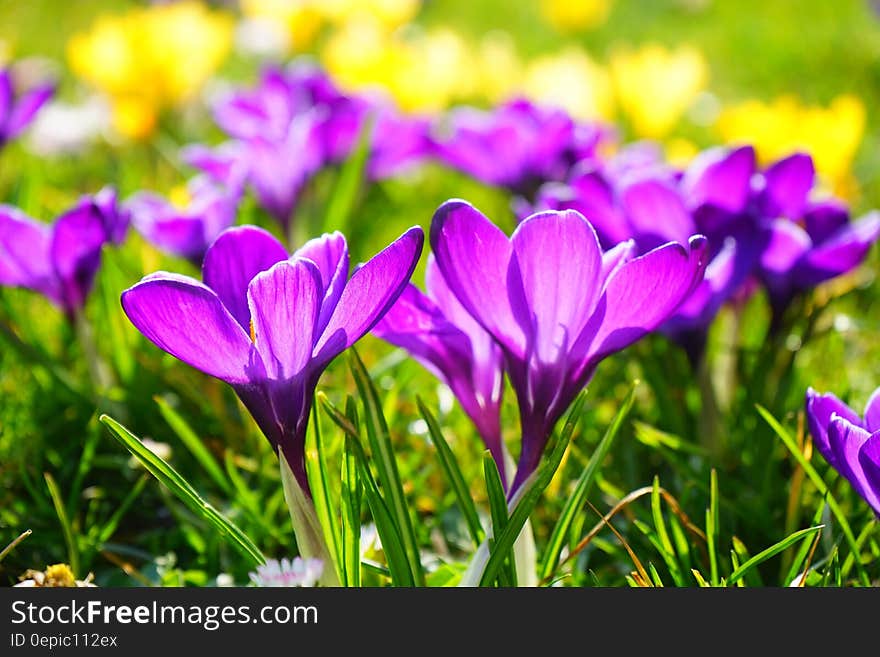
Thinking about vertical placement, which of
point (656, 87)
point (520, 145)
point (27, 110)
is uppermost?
point (656, 87)

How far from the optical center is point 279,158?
1.69 m

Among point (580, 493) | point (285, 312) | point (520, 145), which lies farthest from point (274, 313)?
point (520, 145)

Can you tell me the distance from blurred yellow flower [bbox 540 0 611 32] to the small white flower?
143 inches

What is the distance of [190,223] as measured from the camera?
4.50 feet

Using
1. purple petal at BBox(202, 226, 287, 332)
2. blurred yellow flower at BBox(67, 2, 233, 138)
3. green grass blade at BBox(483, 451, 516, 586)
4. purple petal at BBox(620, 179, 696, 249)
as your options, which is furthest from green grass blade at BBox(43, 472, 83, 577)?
blurred yellow flower at BBox(67, 2, 233, 138)

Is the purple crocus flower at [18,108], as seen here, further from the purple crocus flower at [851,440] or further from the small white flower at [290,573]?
the purple crocus flower at [851,440]

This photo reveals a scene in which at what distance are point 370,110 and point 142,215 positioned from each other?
0.64 m

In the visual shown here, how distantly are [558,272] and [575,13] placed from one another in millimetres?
3484

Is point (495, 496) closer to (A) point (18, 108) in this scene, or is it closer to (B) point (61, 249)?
(B) point (61, 249)

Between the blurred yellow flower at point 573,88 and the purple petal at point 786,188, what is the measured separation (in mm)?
1260

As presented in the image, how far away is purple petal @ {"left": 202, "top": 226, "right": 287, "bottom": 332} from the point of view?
0.85m

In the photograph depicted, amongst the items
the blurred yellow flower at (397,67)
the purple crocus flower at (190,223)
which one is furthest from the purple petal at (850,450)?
the blurred yellow flower at (397,67)

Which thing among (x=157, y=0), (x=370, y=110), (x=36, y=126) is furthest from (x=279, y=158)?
(x=157, y=0)

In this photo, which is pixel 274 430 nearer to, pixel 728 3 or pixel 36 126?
pixel 36 126
